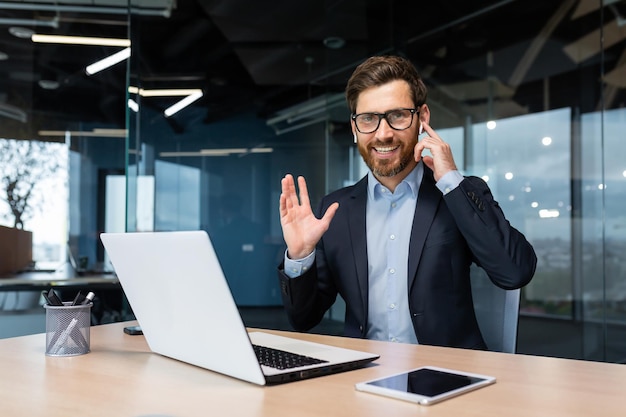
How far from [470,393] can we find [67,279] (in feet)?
11.4

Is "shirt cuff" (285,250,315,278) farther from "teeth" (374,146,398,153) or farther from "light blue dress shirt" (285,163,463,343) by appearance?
"teeth" (374,146,398,153)

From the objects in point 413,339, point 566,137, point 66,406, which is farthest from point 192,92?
point 66,406

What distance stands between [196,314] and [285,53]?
11.9 ft

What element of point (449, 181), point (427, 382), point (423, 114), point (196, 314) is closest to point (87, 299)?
point (196, 314)

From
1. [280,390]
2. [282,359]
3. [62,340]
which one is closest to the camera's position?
[280,390]

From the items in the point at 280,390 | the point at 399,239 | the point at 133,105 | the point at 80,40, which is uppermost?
the point at 80,40

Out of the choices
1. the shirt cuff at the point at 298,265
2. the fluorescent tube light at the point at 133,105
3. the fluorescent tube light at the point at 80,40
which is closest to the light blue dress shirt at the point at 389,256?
the shirt cuff at the point at 298,265

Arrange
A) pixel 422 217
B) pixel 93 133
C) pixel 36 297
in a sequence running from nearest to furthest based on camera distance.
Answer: pixel 422 217
pixel 36 297
pixel 93 133

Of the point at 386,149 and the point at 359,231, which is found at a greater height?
the point at 386,149

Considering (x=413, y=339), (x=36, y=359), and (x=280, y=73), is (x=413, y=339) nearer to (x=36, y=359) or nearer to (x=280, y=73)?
(x=36, y=359)

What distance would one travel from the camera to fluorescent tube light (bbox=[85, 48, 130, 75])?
407 centimetres

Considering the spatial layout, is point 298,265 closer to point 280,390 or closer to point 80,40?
point 280,390

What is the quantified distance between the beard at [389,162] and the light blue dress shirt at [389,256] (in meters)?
0.06

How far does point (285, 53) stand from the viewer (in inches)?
173
